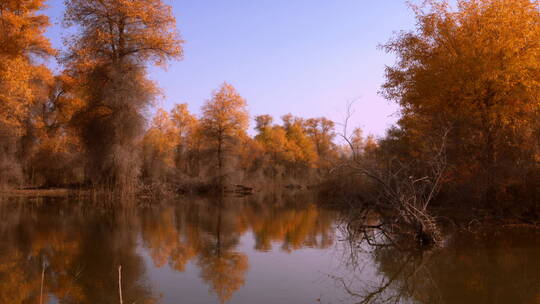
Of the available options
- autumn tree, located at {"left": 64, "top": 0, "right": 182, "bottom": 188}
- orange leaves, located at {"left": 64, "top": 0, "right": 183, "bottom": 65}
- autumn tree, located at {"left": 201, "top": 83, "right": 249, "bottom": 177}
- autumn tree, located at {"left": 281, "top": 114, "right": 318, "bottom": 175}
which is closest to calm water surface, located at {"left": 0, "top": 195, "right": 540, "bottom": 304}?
autumn tree, located at {"left": 64, "top": 0, "right": 182, "bottom": 188}

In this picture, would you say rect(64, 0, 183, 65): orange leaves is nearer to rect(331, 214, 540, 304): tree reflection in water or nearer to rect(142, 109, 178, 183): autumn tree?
rect(142, 109, 178, 183): autumn tree

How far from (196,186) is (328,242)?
2203 centimetres

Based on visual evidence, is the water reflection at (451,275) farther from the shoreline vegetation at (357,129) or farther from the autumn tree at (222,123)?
the autumn tree at (222,123)

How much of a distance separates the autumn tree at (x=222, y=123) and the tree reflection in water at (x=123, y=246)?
48.0 feet

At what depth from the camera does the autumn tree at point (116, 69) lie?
19.5 meters

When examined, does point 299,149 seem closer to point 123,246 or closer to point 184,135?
point 184,135

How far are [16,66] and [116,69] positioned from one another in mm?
4066

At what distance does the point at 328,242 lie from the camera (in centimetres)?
1016

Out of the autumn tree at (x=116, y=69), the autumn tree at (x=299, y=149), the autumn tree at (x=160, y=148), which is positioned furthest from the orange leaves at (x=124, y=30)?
the autumn tree at (x=299, y=149)

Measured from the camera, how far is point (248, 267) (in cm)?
763

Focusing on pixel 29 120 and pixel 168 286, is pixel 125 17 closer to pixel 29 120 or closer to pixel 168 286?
pixel 29 120

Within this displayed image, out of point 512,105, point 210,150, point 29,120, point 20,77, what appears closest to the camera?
point 512,105

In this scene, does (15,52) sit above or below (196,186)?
above

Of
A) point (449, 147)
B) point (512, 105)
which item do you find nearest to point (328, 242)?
point (449, 147)
